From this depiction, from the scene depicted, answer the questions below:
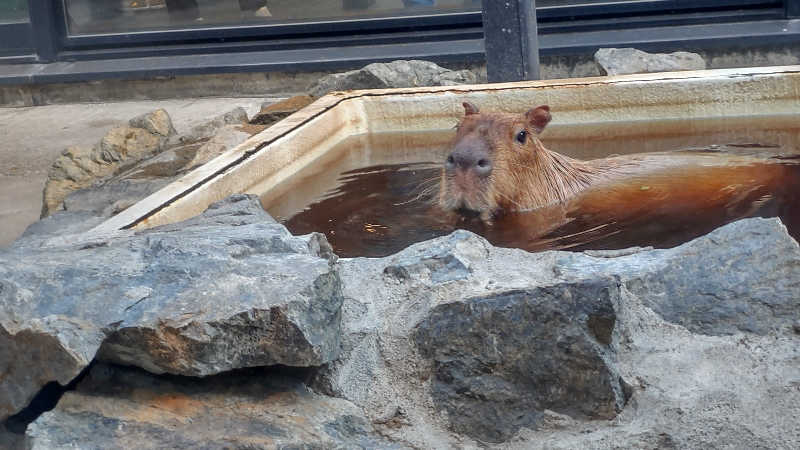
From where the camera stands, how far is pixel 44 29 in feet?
29.6

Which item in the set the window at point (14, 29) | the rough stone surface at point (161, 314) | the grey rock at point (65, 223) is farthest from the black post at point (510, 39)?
the window at point (14, 29)

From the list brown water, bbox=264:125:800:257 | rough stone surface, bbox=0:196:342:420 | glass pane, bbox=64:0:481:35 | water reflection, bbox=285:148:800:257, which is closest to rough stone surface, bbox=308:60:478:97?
brown water, bbox=264:125:800:257

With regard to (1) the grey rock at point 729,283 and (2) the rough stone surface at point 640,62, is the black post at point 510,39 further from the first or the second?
(1) the grey rock at point 729,283

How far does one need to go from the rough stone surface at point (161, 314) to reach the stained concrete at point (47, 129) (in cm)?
344

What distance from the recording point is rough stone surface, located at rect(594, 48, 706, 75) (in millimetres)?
6176

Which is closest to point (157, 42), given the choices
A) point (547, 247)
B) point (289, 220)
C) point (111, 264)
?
Result: point (289, 220)

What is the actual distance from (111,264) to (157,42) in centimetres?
696

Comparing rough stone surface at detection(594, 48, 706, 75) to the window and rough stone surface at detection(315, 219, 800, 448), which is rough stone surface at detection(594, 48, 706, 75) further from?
the window

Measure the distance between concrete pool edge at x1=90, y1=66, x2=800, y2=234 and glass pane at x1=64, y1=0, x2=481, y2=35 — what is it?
3363 mm

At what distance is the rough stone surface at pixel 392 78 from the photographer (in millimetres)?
6289

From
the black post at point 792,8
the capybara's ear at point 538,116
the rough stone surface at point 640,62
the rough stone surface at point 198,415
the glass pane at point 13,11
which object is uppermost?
the glass pane at point 13,11

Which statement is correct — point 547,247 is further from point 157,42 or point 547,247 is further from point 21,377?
point 157,42

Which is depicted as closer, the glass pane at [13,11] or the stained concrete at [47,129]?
the stained concrete at [47,129]

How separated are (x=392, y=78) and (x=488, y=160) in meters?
2.60
